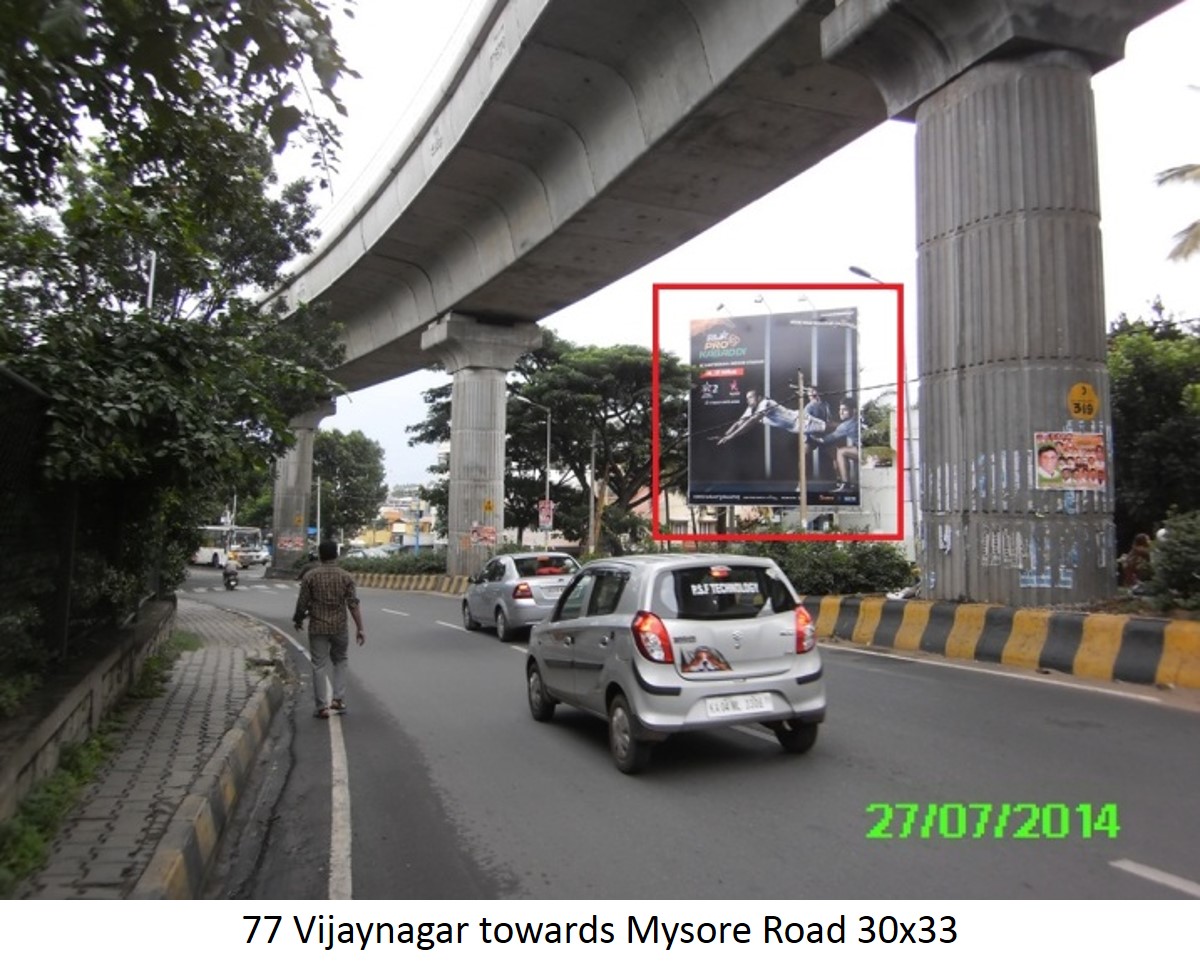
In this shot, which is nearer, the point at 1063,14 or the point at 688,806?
the point at 688,806

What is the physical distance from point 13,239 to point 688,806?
19.4 feet

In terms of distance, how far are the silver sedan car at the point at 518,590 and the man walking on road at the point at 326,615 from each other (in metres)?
5.12

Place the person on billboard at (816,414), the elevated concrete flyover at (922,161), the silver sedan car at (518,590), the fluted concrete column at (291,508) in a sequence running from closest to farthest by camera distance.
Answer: the elevated concrete flyover at (922,161)
the silver sedan car at (518,590)
the person on billboard at (816,414)
the fluted concrete column at (291,508)

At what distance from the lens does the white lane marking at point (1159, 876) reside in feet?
12.5

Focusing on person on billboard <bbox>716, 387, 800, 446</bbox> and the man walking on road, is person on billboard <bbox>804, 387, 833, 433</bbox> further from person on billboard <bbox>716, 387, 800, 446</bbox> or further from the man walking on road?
the man walking on road

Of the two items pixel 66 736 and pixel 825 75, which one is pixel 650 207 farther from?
pixel 66 736

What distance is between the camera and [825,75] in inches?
514

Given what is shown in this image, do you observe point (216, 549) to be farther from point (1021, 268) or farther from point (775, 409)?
point (1021, 268)

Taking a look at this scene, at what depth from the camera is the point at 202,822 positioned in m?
4.68

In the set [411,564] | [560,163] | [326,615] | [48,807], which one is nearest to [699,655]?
[48,807]

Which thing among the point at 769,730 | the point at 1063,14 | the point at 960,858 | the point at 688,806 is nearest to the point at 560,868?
the point at 688,806

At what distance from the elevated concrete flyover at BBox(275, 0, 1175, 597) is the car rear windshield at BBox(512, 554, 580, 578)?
5.78 m

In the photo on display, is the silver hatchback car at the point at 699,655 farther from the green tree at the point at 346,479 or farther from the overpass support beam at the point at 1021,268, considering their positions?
the green tree at the point at 346,479
